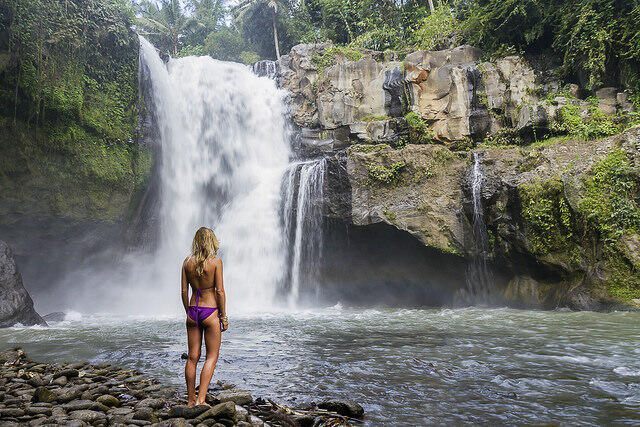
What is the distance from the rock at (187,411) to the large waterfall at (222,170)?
10363 mm

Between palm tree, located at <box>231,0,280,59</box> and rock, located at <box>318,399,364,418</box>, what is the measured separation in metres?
32.3

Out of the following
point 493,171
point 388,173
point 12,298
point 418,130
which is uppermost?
point 418,130

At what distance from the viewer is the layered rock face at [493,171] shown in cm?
1050

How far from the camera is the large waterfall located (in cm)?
1495

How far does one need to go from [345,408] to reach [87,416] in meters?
2.26

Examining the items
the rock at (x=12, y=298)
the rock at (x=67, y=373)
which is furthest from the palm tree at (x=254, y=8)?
the rock at (x=67, y=373)

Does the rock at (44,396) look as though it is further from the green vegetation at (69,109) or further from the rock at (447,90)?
the rock at (447,90)

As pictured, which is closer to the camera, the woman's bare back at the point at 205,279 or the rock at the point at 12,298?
the woman's bare back at the point at 205,279

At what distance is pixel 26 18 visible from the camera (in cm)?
1192

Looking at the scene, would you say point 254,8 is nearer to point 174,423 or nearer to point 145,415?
point 145,415

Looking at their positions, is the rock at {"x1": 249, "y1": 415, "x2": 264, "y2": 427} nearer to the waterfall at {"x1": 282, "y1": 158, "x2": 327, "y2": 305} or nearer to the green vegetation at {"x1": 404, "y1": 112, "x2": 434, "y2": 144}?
the waterfall at {"x1": 282, "y1": 158, "x2": 327, "y2": 305}

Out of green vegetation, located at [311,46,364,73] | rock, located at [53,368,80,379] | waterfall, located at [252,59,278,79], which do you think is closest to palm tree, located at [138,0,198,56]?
waterfall, located at [252,59,278,79]

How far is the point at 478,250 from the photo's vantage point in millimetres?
12312

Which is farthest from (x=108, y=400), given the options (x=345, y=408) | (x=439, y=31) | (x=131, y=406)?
(x=439, y=31)
